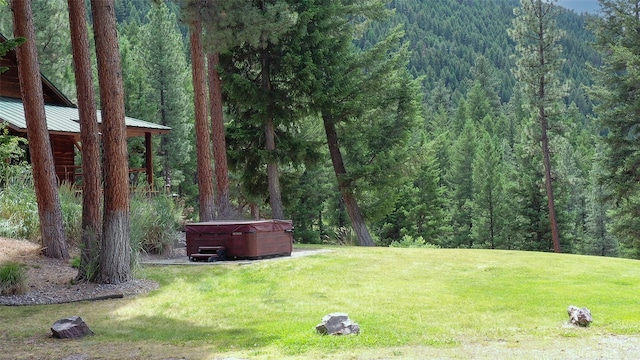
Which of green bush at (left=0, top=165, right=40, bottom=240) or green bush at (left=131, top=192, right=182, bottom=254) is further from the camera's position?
green bush at (left=131, top=192, right=182, bottom=254)

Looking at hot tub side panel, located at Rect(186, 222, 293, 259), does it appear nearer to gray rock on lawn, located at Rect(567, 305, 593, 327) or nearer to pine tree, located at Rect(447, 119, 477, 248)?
gray rock on lawn, located at Rect(567, 305, 593, 327)

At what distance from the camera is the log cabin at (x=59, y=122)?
1878 centimetres

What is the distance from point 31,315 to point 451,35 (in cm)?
16254

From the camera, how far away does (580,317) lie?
6949 millimetres

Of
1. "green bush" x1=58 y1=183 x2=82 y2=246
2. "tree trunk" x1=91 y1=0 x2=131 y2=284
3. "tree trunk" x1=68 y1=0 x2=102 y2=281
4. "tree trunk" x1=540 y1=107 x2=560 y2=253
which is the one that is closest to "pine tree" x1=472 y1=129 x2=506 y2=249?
"tree trunk" x1=540 y1=107 x2=560 y2=253

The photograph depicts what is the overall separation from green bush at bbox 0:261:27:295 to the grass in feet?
2.63

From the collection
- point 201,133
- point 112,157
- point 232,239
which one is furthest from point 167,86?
point 112,157

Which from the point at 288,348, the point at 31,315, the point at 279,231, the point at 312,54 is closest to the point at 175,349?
the point at 288,348

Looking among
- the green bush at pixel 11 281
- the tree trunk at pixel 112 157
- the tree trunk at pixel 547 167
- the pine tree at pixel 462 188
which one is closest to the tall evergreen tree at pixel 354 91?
the tree trunk at pixel 112 157

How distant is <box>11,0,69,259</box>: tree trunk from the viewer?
11.5m

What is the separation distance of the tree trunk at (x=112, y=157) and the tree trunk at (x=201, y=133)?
19.5ft

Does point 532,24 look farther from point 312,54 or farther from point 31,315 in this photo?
point 31,315

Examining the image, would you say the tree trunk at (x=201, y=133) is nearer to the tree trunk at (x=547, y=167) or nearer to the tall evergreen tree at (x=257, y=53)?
the tall evergreen tree at (x=257, y=53)

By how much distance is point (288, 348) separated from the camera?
604cm
